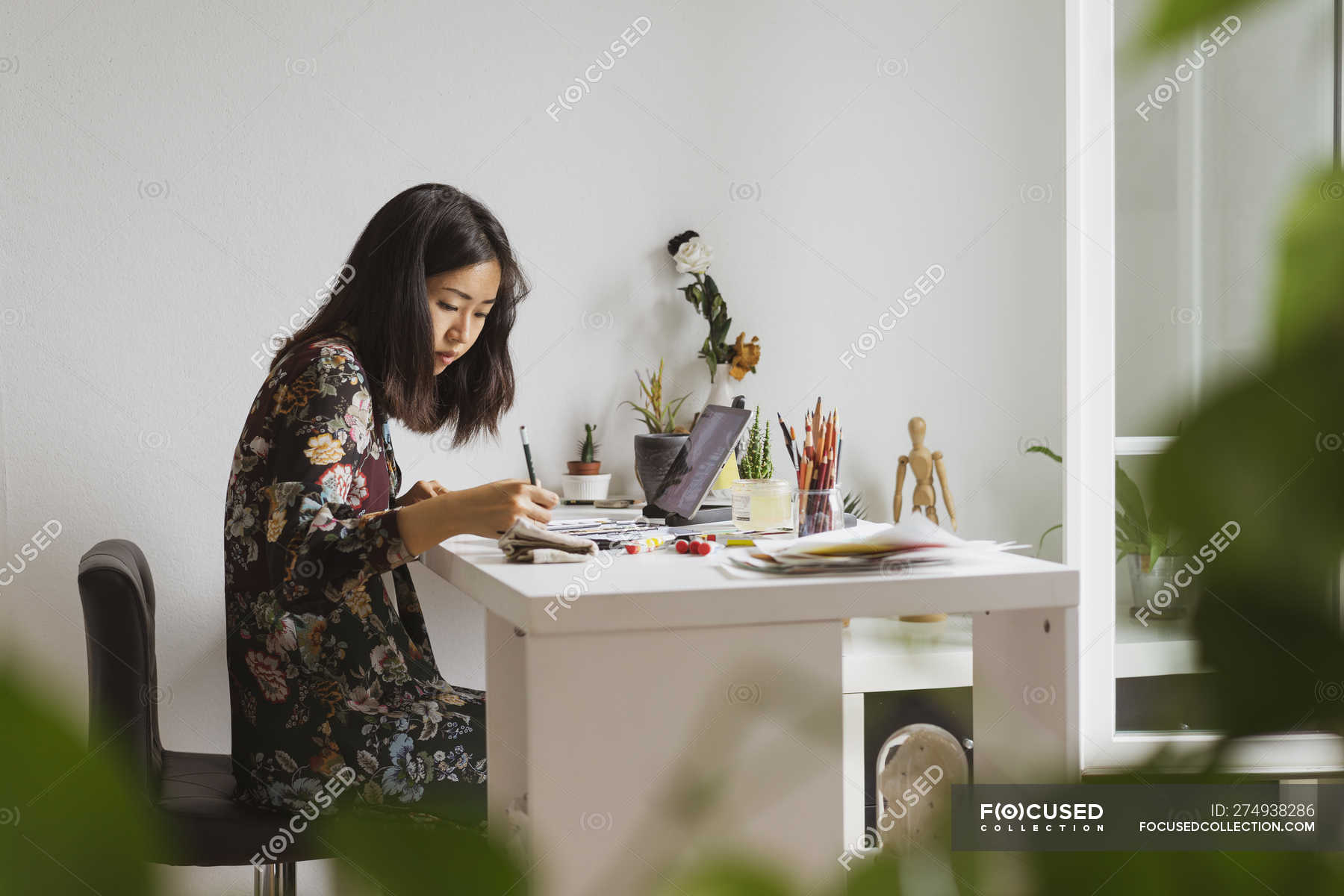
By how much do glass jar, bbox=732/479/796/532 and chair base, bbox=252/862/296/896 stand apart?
0.76 metres

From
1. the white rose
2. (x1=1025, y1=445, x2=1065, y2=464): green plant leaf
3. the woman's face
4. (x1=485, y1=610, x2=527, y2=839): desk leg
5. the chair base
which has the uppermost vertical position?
the white rose

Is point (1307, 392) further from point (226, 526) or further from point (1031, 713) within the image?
point (226, 526)

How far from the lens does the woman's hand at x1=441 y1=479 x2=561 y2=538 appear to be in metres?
1.18

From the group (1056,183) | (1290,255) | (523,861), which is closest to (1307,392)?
(1290,255)

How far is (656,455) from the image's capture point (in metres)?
1.96

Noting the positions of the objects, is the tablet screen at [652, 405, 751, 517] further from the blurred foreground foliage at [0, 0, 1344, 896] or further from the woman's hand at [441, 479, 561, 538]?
the blurred foreground foliage at [0, 0, 1344, 896]

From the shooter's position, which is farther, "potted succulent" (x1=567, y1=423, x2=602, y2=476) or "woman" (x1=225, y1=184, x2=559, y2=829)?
"potted succulent" (x1=567, y1=423, x2=602, y2=476)

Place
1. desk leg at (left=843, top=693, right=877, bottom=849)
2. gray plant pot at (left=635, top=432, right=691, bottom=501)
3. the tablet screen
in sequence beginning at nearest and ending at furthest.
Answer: the tablet screen → desk leg at (left=843, top=693, right=877, bottom=849) → gray plant pot at (left=635, top=432, right=691, bottom=501)

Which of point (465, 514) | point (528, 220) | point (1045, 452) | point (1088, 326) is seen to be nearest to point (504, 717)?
point (465, 514)

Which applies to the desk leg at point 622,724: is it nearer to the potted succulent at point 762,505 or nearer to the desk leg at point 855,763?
the potted succulent at point 762,505

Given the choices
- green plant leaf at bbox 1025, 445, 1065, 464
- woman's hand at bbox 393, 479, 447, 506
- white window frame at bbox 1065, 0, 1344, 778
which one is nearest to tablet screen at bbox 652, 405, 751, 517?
woman's hand at bbox 393, 479, 447, 506

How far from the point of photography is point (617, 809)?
102 centimetres

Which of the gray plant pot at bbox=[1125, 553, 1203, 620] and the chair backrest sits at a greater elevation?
the gray plant pot at bbox=[1125, 553, 1203, 620]

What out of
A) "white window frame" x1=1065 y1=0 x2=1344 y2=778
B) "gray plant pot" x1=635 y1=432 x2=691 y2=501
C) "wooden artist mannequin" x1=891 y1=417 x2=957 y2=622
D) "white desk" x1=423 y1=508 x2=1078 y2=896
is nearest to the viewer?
"white desk" x1=423 y1=508 x2=1078 y2=896
